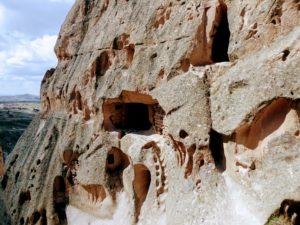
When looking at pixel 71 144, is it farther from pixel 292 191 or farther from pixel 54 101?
pixel 292 191

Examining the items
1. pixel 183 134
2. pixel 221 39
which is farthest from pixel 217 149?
pixel 221 39

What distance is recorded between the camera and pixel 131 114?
12898 millimetres

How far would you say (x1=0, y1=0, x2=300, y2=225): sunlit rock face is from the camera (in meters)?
6.41

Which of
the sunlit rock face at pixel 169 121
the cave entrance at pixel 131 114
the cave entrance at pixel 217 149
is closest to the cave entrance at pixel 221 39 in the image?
the sunlit rock face at pixel 169 121

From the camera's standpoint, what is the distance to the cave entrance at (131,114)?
35.4ft

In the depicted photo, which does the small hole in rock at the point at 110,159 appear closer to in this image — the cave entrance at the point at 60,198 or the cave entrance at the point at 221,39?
the cave entrance at the point at 60,198

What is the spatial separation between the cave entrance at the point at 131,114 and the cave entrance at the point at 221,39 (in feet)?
7.96

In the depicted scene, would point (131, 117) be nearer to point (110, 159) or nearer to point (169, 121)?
point (110, 159)

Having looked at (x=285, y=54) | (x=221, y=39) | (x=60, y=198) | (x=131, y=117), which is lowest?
(x=60, y=198)

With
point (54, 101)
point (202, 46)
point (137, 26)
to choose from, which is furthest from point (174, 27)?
point (54, 101)

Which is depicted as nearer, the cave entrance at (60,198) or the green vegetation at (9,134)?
the cave entrance at (60,198)

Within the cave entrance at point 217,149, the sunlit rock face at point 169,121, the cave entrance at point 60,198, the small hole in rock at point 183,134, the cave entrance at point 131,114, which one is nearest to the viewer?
the sunlit rock face at point 169,121

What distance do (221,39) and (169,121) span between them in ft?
8.41

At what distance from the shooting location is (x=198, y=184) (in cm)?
788
